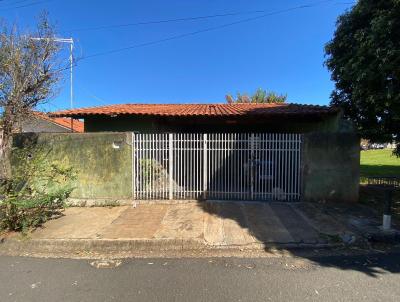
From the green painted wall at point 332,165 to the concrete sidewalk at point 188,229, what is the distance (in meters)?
0.79

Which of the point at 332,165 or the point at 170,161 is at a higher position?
the point at 170,161

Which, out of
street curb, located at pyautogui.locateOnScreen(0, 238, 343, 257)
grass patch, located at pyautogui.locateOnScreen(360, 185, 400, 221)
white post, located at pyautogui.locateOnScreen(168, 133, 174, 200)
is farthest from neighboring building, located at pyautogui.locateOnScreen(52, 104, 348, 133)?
street curb, located at pyautogui.locateOnScreen(0, 238, 343, 257)

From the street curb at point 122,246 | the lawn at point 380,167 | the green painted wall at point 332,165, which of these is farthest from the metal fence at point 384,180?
the street curb at point 122,246

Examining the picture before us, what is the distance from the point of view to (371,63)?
8.48m

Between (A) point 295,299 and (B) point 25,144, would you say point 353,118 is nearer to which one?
(A) point 295,299

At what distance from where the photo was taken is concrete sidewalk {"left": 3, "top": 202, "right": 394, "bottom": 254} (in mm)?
6125

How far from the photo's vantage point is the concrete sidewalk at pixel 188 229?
6125 mm

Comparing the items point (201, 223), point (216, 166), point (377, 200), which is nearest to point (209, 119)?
point (216, 166)

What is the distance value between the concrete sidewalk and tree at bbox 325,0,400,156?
10.1 ft

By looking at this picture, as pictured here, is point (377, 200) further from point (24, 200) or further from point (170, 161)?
point (24, 200)

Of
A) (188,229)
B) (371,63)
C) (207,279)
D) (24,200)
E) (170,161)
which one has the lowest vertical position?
(207,279)

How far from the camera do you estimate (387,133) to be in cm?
1012

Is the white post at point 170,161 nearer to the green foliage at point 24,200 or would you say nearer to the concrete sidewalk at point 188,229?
the concrete sidewalk at point 188,229

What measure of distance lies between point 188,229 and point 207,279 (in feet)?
7.49
